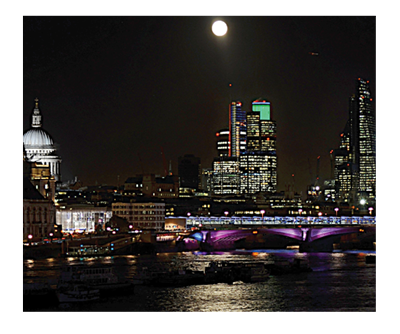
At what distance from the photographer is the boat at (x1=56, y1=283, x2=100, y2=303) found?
21188 mm

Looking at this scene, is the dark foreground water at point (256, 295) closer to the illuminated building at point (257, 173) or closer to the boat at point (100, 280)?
the boat at point (100, 280)

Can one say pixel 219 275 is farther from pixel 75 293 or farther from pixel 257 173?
pixel 257 173

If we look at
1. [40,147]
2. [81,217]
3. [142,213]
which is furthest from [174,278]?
[40,147]

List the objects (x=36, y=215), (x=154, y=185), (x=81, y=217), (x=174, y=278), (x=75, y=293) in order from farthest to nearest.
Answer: (x=154, y=185), (x=81, y=217), (x=36, y=215), (x=174, y=278), (x=75, y=293)

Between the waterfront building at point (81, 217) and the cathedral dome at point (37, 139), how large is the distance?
1963 cm

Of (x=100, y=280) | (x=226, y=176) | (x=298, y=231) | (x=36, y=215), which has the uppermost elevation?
(x=226, y=176)

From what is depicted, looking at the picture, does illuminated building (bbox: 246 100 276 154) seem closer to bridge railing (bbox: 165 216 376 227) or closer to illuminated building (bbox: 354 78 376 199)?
illuminated building (bbox: 354 78 376 199)

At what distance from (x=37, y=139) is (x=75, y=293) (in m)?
67.1

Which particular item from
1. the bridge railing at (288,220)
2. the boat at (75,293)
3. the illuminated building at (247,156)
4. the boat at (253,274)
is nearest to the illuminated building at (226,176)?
the illuminated building at (247,156)

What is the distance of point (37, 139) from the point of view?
285ft

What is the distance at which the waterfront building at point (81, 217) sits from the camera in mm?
61875
